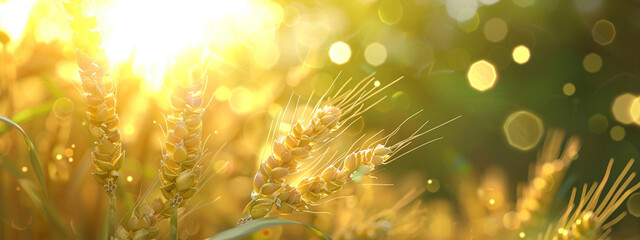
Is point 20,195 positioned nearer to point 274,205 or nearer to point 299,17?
point 274,205

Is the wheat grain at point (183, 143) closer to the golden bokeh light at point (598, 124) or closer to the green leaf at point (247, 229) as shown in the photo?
the green leaf at point (247, 229)

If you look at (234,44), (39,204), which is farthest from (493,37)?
(39,204)

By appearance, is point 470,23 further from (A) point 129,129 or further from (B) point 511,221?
(A) point 129,129

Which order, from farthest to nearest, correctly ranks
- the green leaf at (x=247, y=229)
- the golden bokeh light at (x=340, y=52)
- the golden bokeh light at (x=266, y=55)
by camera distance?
the golden bokeh light at (x=340, y=52) < the golden bokeh light at (x=266, y=55) < the green leaf at (x=247, y=229)

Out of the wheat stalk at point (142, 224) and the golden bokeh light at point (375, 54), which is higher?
the golden bokeh light at point (375, 54)

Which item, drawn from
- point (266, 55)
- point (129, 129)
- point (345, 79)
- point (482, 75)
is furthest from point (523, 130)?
point (129, 129)

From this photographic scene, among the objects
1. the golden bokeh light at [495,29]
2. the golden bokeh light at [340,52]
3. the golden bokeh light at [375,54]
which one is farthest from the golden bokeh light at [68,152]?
the golden bokeh light at [495,29]

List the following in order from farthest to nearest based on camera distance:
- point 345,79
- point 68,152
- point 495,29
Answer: point 495,29 < point 345,79 < point 68,152
